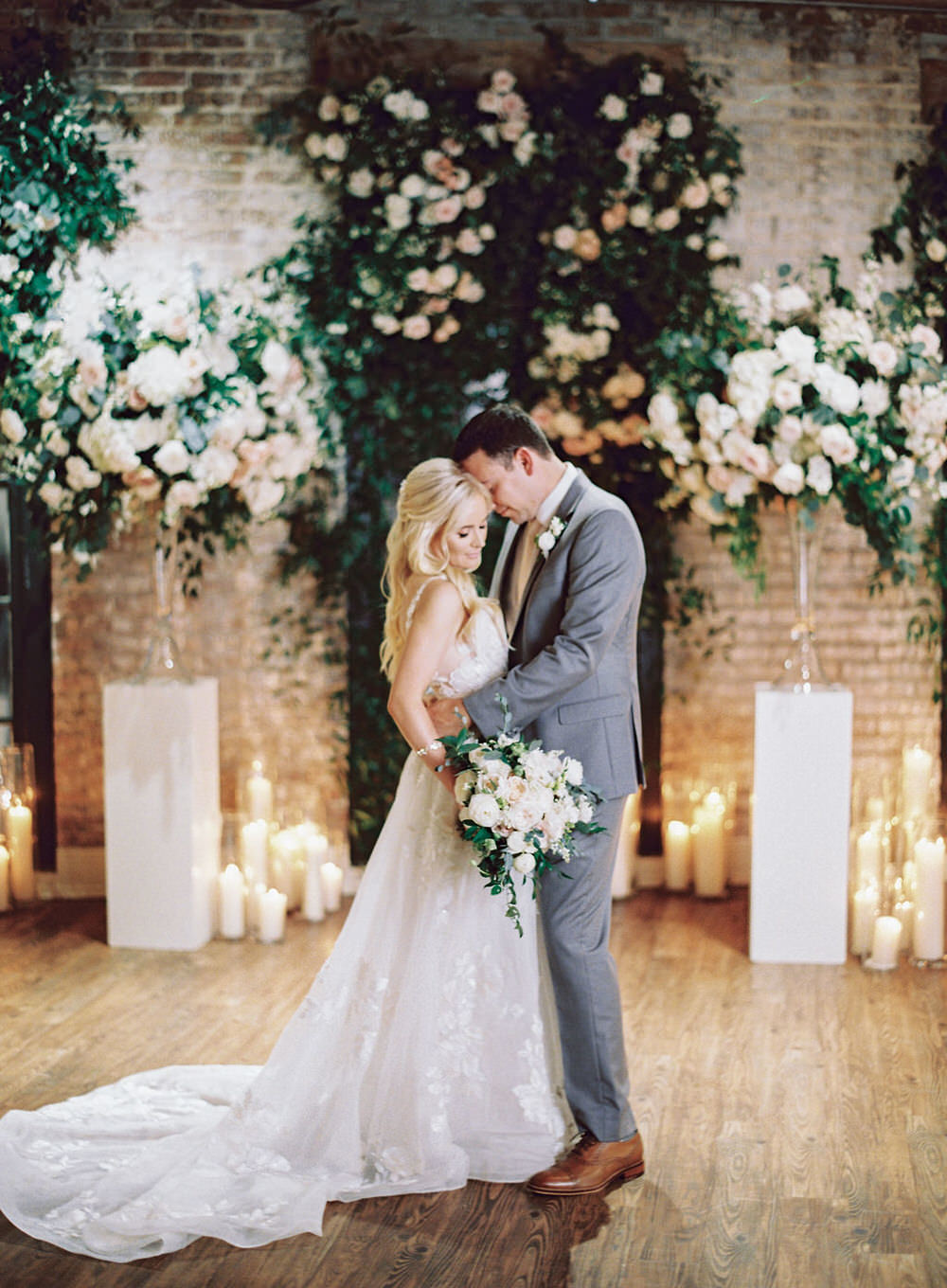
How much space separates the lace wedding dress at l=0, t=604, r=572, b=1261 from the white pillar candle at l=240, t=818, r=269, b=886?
176 cm

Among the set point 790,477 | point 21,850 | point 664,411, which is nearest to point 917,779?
point 790,477

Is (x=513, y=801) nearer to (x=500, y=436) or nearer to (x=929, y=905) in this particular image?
(x=500, y=436)

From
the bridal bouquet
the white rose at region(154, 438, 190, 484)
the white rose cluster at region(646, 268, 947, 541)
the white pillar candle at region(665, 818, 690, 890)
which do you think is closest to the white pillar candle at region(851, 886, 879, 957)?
the white pillar candle at region(665, 818, 690, 890)

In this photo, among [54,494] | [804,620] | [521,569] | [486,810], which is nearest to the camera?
[486,810]

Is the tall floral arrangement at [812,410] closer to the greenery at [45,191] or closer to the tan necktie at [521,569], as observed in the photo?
the tan necktie at [521,569]

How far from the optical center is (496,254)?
5176 mm

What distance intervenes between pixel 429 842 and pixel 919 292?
3424mm

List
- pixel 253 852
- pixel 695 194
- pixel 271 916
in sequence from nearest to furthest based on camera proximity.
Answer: pixel 271 916
pixel 253 852
pixel 695 194

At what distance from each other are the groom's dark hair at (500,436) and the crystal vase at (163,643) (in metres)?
1.97

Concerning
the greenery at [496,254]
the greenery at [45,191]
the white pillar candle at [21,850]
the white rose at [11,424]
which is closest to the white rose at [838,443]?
the greenery at [496,254]

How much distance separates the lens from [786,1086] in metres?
3.52

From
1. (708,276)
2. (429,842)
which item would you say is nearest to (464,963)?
(429,842)

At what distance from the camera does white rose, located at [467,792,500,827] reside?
2.70 meters

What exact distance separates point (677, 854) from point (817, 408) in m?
2.05
